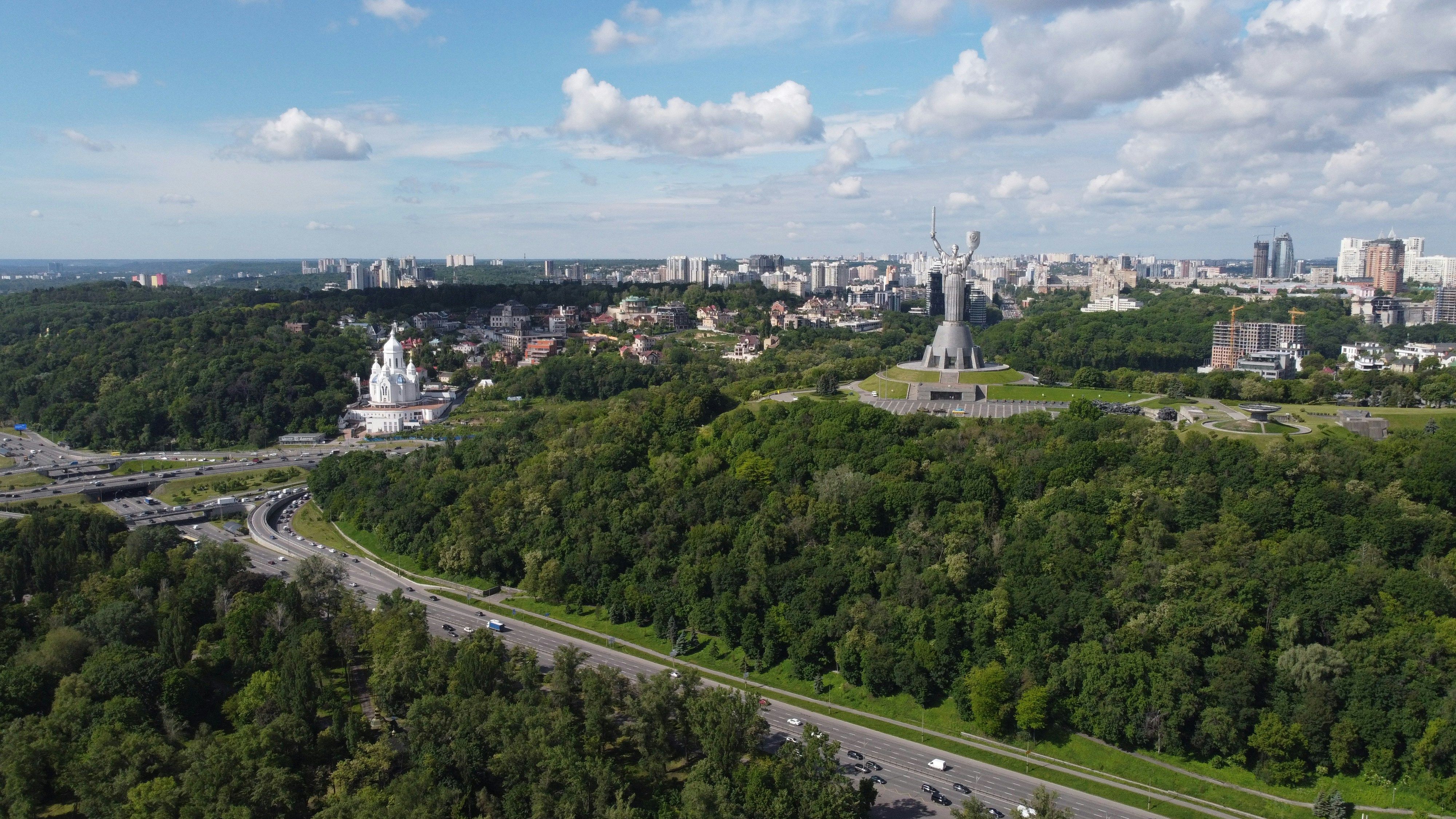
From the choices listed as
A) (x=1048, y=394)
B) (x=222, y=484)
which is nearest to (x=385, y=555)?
(x=222, y=484)

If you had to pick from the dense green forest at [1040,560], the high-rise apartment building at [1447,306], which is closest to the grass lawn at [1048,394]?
the dense green forest at [1040,560]

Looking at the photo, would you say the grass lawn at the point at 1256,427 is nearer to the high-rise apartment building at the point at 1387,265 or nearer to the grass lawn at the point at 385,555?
the grass lawn at the point at 385,555

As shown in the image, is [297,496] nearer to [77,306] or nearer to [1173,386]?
[1173,386]

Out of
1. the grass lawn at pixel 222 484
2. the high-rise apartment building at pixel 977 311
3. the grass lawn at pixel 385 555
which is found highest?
the high-rise apartment building at pixel 977 311

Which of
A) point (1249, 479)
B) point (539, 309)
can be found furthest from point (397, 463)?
point (539, 309)

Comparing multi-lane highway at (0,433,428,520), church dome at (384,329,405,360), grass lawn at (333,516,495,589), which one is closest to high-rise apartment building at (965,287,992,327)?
church dome at (384,329,405,360)

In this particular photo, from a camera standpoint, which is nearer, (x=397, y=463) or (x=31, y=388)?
(x=397, y=463)

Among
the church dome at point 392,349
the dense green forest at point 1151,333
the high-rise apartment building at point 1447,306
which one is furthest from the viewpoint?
the high-rise apartment building at point 1447,306
